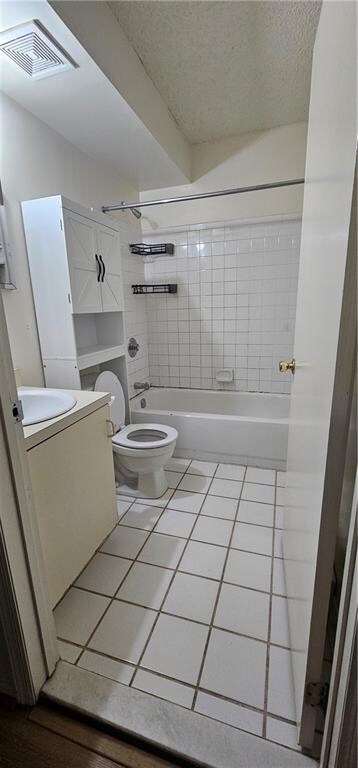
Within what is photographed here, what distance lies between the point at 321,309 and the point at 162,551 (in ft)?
4.42

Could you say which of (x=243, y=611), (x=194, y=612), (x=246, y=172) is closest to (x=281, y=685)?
(x=243, y=611)

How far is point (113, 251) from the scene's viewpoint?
Answer: 6.95ft

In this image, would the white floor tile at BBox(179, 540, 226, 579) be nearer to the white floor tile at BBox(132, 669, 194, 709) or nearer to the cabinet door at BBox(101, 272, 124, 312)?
the white floor tile at BBox(132, 669, 194, 709)

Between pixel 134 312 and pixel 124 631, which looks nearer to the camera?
pixel 124 631

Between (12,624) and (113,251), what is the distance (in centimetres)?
202

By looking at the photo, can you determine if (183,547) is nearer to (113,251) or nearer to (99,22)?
(113,251)

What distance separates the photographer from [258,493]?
197 cm

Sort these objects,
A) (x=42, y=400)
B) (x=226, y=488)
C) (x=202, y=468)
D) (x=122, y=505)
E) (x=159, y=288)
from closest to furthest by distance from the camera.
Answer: (x=42, y=400)
(x=122, y=505)
(x=226, y=488)
(x=202, y=468)
(x=159, y=288)

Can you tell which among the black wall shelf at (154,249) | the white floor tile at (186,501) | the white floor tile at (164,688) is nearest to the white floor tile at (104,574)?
the white floor tile at (164,688)

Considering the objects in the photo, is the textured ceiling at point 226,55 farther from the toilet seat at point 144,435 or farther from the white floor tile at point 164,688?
the white floor tile at point 164,688

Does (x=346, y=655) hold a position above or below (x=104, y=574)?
above

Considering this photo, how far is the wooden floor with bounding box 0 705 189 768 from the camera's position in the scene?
2.69 ft

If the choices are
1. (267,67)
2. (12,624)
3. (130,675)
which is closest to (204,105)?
(267,67)

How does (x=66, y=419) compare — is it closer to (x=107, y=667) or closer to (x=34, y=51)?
(x=107, y=667)
